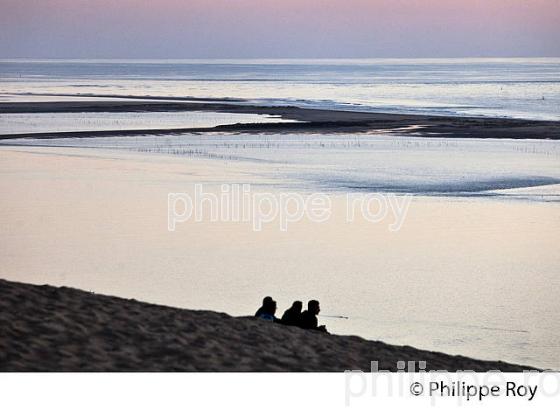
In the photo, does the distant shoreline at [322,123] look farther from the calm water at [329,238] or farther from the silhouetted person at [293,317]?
the silhouetted person at [293,317]

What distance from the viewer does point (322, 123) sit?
39938 mm

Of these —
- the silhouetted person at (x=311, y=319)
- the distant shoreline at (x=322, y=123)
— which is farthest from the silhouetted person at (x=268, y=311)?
the distant shoreline at (x=322, y=123)

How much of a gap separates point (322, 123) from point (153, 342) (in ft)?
101

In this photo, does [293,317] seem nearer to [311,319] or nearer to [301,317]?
[301,317]

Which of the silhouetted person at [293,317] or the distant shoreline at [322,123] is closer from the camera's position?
the silhouetted person at [293,317]

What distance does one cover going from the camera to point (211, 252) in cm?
1827

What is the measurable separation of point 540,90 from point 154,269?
54518 millimetres

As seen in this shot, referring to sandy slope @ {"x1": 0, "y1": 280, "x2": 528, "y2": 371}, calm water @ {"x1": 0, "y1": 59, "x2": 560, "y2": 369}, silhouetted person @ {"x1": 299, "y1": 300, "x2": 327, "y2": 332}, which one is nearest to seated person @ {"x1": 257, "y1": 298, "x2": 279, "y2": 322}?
silhouetted person @ {"x1": 299, "y1": 300, "x2": 327, "y2": 332}

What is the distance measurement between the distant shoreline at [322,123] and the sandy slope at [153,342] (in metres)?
23.6

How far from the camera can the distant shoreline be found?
35.5 metres

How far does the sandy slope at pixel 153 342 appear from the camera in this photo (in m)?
8.96

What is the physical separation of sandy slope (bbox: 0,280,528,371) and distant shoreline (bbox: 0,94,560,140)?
23609 mm

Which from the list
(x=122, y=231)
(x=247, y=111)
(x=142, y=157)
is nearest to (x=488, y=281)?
(x=122, y=231)
